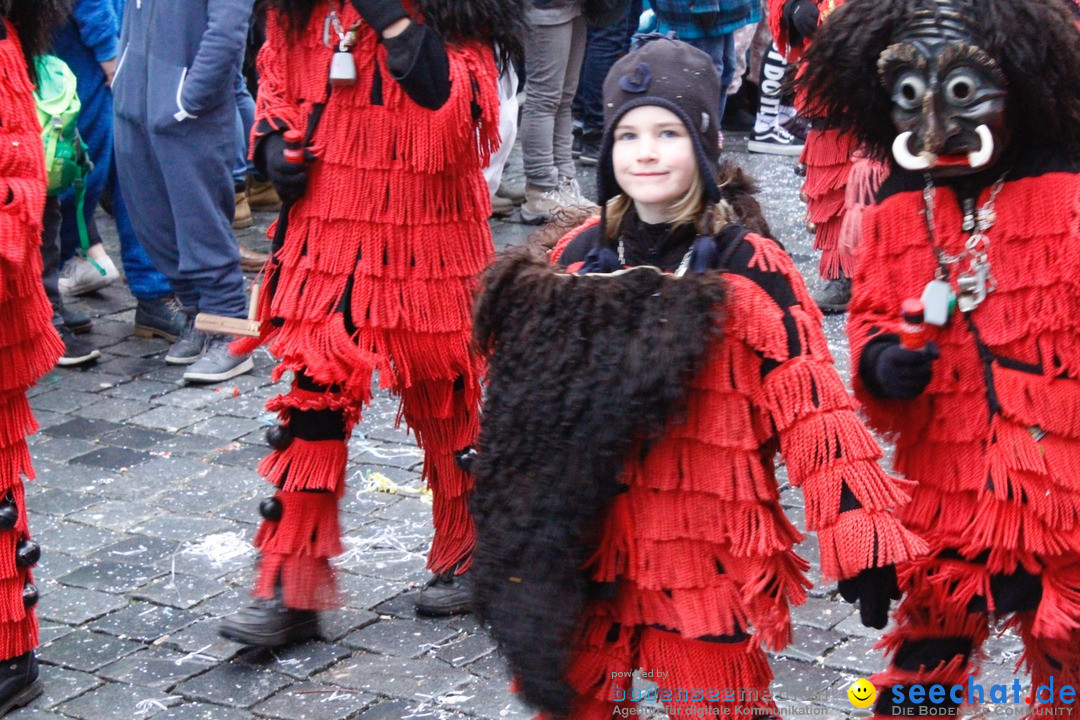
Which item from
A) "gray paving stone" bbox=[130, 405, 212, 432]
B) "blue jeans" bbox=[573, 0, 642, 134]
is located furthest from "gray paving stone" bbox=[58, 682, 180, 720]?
"blue jeans" bbox=[573, 0, 642, 134]

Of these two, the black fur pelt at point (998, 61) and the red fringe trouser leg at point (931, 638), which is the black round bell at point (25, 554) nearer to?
the red fringe trouser leg at point (931, 638)

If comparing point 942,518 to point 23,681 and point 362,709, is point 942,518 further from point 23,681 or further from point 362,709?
point 23,681

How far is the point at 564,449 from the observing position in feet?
8.25

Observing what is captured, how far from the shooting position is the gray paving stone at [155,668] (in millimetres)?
3578

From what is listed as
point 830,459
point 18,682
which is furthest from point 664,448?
point 18,682

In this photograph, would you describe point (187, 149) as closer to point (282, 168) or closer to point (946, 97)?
point (282, 168)

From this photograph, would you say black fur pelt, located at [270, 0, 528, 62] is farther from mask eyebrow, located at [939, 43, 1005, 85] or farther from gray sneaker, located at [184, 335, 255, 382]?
gray sneaker, located at [184, 335, 255, 382]

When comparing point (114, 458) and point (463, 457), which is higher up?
point (463, 457)

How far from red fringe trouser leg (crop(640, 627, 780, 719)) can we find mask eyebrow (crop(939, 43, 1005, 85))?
1.12 metres

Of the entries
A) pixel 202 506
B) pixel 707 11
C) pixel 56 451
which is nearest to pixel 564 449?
pixel 202 506

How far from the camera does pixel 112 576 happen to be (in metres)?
4.16

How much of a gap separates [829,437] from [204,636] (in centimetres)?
201

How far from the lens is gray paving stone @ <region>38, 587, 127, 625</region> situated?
3932 millimetres

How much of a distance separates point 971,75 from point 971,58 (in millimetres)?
30
